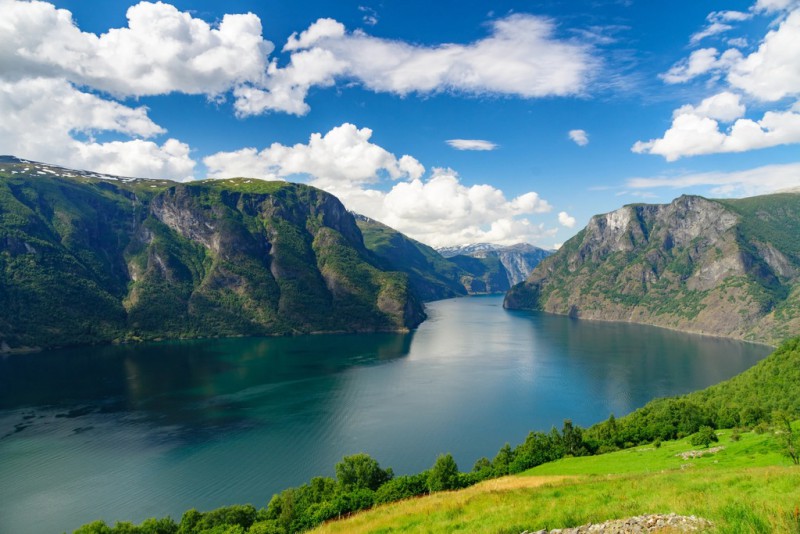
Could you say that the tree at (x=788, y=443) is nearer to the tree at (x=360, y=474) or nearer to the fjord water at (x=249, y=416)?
the tree at (x=360, y=474)

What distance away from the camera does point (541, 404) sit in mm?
133125

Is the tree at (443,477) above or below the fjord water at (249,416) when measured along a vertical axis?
above

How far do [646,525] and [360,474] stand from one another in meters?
56.7

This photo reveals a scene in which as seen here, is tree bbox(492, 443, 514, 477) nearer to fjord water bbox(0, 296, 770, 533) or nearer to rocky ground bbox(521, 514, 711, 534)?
fjord water bbox(0, 296, 770, 533)

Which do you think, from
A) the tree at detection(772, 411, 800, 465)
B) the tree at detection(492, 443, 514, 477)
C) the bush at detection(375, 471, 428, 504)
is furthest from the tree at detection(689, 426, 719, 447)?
the bush at detection(375, 471, 428, 504)

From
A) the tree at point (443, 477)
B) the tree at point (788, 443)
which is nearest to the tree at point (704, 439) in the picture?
the tree at point (788, 443)

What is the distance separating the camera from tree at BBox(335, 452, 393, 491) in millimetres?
64438

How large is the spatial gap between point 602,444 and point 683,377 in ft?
369

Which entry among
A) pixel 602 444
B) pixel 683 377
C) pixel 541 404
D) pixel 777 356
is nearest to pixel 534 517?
pixel 602 444

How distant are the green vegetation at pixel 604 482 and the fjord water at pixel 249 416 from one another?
2289 cm

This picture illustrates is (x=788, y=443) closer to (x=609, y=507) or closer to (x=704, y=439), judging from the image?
(x=704, y=439)

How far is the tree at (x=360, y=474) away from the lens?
64438 mm

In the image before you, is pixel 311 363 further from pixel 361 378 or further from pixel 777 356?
pixel 777 356

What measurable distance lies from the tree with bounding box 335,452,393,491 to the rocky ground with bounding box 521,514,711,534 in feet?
175
